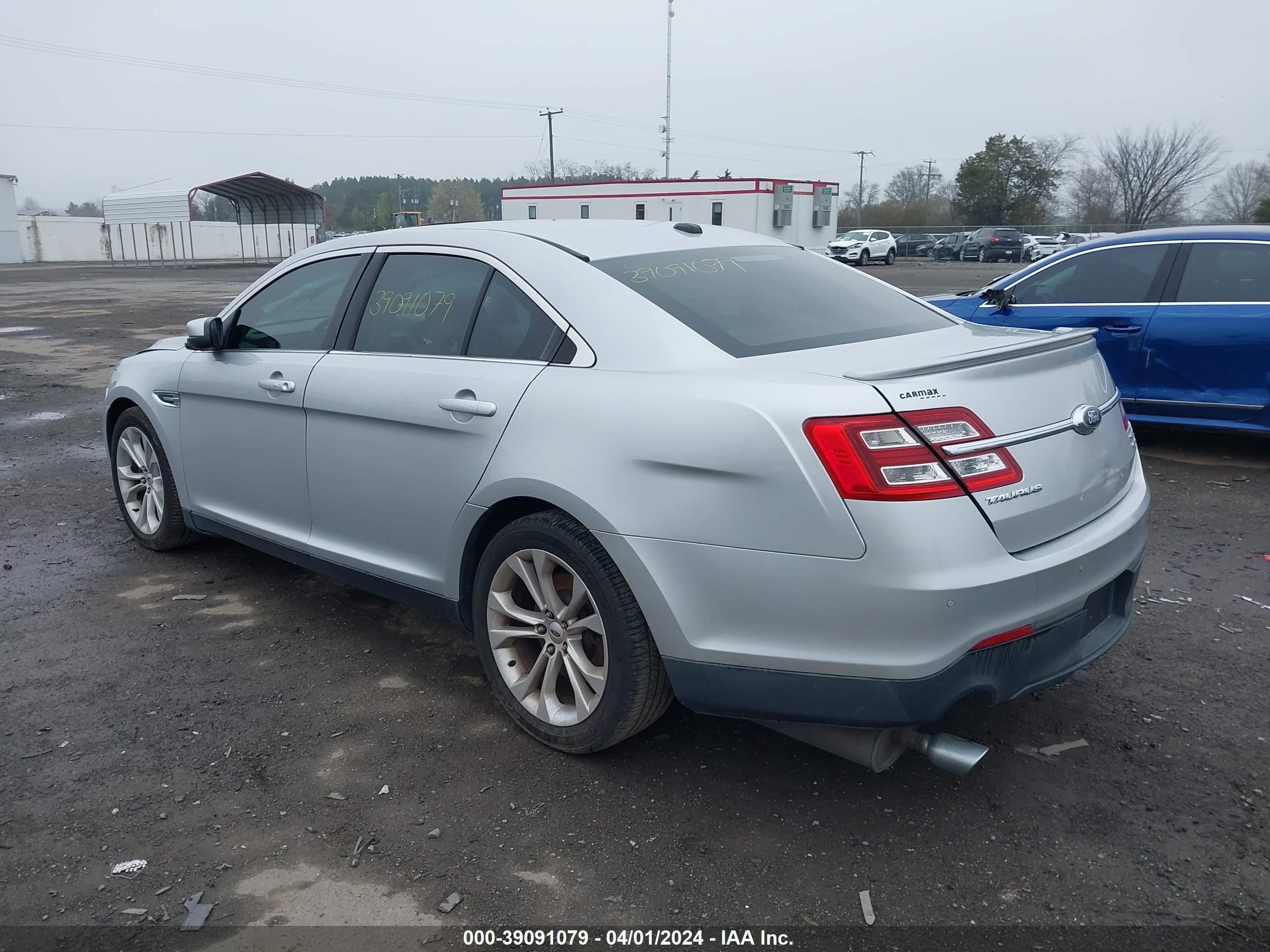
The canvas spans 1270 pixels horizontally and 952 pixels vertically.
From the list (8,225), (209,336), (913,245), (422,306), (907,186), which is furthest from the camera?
(907,186)

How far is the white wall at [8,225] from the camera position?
181ft

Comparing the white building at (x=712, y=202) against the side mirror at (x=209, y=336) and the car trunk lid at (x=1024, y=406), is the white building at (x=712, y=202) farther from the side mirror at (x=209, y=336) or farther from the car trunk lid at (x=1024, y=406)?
the car trunk lid at (x=1024, y=406)

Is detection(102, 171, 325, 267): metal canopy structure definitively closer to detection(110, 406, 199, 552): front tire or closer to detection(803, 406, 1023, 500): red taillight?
detection(110, 406, 199, 552): front tire

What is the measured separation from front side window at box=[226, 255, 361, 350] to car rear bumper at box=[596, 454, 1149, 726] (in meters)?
1.93

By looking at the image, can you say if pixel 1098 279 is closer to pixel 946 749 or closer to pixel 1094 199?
pixel 946 749

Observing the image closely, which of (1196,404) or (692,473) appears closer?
(692,473)

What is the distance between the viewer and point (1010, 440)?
2645 mm

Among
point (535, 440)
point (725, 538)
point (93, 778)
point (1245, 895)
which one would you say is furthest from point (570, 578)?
point (1245, 895)

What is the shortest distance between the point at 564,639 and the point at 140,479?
325 cm

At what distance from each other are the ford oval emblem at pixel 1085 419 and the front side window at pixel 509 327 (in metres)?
1.57

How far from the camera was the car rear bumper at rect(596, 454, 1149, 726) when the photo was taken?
2.46 meters

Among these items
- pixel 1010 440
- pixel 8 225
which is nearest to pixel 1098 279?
pixel 1010 440

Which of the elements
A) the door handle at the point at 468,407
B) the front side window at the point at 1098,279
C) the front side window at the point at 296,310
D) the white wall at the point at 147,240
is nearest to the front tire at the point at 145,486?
the front side window at the point at 296,310

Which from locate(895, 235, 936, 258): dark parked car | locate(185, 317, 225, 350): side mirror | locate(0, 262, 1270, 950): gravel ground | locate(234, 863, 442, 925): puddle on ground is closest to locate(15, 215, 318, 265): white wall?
locate(895, 235, 936, 258): dark parked car
